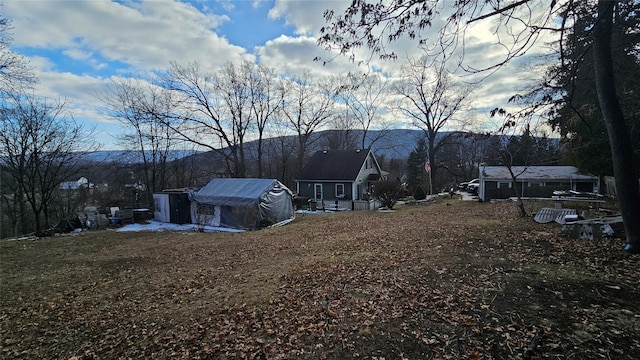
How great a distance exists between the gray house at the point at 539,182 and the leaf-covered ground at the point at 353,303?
56.1 feet

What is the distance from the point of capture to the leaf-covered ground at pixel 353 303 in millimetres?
3695


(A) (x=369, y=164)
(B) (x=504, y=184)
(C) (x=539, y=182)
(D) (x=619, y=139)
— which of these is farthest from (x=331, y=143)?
(D) (x=619, y=139)

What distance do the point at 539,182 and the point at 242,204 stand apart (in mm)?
25028

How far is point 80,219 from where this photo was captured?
20.5m

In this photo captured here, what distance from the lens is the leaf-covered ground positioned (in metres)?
3.70

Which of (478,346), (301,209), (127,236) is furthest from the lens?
(301,209)

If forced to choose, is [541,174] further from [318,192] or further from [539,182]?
[318,192]

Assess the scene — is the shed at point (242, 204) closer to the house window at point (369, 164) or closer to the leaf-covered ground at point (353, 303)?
the leaf-covered ground at point (353, 303)

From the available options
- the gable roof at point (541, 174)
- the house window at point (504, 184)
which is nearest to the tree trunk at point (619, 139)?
the gable roof at point (541, 174)

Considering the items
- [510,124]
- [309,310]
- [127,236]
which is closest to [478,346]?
[309,310]

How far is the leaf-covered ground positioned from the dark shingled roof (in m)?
A: 20.2

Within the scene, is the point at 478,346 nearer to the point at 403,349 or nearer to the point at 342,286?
the point at 403,349

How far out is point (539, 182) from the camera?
2602cm

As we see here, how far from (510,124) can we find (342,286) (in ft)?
13.7
